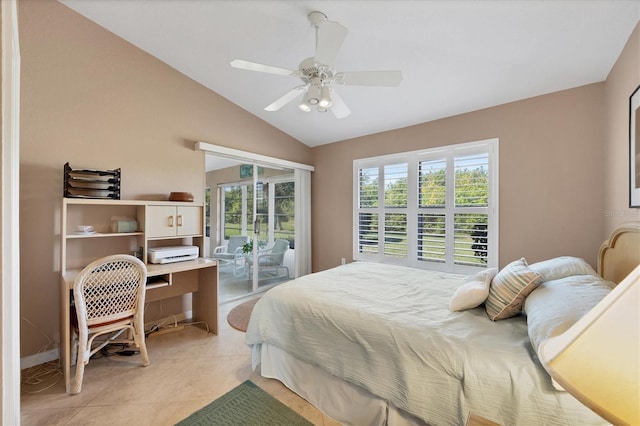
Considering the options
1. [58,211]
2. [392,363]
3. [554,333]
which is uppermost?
[58,211]

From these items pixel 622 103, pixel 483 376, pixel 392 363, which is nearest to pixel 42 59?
pixel 392 363

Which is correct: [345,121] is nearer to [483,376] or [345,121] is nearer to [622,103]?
[622,103]

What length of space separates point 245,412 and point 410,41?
10.1 feet

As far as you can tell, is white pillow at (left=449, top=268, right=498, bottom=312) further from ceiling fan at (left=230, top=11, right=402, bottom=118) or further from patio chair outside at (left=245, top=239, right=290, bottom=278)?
patio chair outside at (left=245, top=239, right=290, bottom=278)

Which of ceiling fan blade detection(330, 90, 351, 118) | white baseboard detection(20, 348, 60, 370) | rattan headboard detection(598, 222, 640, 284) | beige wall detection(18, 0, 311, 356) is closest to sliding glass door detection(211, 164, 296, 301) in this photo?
beige wall detection(18, 0, 311, 356)

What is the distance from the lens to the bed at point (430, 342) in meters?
1.17

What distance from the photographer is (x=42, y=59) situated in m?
2.42

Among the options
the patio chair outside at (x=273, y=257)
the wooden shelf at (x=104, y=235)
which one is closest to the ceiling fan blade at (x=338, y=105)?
the wooden shelf at (x=104, y=235)

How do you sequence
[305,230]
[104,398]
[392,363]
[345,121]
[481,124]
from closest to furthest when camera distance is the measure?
[392,363] < [104,398] < [481,124] < [345,121] < [305,230]

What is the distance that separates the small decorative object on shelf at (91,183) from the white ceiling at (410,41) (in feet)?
4.82

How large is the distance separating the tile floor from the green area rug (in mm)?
56

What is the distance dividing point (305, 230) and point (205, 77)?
8.92ft

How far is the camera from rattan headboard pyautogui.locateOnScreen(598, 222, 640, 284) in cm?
167

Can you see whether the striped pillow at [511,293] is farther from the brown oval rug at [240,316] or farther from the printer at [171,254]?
the printer at [171,254]
